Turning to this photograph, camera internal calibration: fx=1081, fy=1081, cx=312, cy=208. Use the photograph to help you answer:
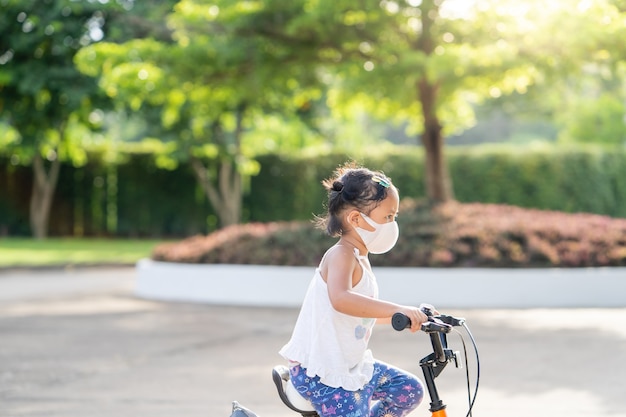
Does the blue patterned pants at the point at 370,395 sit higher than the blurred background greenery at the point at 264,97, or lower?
lower

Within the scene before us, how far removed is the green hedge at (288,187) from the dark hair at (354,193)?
2351 centimetres

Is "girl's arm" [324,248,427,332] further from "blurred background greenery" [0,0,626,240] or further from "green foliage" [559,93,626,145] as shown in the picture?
"green foliage" [559,93,626,145]

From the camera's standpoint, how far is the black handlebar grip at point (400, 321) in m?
3.36

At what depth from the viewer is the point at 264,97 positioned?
18109 mm

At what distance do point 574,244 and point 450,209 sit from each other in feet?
7.40

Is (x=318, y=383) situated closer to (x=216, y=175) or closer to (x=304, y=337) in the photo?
(x=304, y=337)

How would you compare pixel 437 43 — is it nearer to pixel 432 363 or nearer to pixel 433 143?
pixel 433 143

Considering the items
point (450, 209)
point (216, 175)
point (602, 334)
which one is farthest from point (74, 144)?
point (602, 334)

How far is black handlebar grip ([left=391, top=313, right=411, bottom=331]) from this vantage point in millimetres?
3355

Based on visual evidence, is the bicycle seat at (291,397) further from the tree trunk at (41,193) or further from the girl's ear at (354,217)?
the tree trunk at (41,193)

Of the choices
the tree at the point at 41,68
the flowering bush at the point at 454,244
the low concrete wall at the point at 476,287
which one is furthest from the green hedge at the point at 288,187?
the low concrete wall at the point at 476,287

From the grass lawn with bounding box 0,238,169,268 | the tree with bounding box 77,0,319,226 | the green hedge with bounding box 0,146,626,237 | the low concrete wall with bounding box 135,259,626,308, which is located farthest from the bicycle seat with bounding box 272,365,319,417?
the green hedge with bounding box 0,146,626,237

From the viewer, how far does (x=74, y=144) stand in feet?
96.7

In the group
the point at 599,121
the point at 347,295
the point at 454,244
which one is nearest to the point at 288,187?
the point at 454,244
